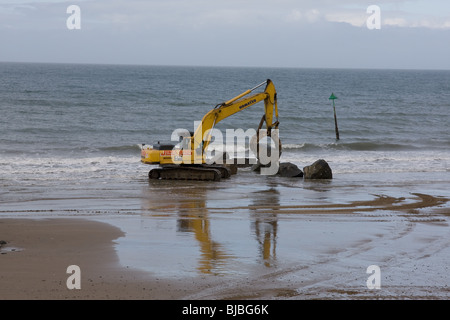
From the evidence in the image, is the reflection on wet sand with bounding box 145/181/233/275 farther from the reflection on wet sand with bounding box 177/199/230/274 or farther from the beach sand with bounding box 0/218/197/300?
the beach sand with bounding box 0/218/197/300

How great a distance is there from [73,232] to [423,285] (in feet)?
22.8

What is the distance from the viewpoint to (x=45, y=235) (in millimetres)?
13211

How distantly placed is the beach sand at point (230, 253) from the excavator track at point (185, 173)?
5.01m

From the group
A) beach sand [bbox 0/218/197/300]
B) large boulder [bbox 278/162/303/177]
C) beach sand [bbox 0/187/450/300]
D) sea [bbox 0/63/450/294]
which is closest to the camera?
beach sand [bbox 0/218/197/300]

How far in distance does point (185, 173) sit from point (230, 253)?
1084cm

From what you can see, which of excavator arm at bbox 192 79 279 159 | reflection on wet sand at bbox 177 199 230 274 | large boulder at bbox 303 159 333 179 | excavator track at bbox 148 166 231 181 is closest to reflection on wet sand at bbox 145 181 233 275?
reflection on wet sand at bbox 177 199 230 274

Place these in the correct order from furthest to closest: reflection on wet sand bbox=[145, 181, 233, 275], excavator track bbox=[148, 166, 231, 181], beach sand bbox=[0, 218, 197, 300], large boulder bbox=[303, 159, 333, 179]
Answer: large boulder bbox=[303, 159, 333, 179] < excavator track bbox=[148, 166, 231, 181] < reflection on wet sand bbox=[145, 181, 233, 275] < beach sand bbox=[0, 218, 197, 300]

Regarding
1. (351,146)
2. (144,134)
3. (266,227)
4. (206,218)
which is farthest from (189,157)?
(144,134)

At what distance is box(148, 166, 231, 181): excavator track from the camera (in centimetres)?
2245

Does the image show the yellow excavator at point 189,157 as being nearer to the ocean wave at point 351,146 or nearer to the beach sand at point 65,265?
the beach sand at point 65,265

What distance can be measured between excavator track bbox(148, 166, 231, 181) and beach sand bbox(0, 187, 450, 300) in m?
5.01
